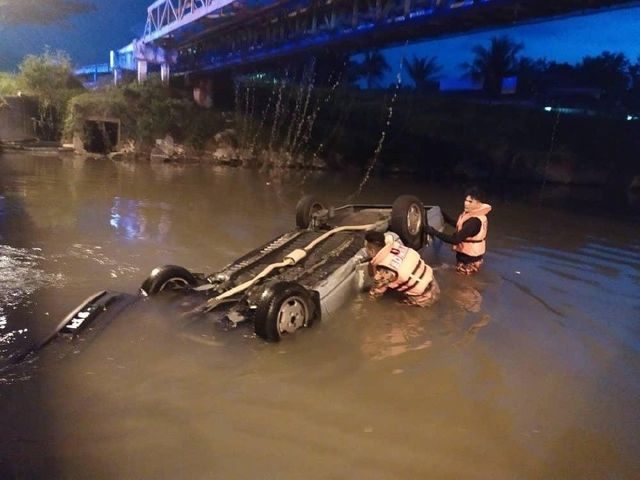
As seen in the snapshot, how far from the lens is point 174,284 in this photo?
5.20 metres

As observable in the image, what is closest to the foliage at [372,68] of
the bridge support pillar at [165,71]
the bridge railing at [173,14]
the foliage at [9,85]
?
the bridge railing at [173,14]

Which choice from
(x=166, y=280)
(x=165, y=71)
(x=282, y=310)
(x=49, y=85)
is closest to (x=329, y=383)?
(x=282, y=310)

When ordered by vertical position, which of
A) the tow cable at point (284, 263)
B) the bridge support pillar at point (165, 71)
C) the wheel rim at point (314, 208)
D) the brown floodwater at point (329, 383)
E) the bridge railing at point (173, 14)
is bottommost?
the brown floodwater at point (329, 383)

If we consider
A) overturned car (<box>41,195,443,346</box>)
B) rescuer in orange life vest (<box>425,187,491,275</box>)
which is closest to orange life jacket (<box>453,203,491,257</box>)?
rescuer in orange life vest (<box>425,187,491,275</box>)

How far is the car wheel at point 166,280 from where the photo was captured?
5066 millimetres

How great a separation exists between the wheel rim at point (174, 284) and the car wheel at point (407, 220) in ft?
8.23

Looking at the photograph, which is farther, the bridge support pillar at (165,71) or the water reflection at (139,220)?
the bridge support pillar at (165,71)

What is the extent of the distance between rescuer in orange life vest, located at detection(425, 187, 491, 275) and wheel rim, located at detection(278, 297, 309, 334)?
2.58m

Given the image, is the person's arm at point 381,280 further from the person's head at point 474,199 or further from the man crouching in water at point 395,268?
the person's head at point 474,199

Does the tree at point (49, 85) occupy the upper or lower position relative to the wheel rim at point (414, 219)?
upper

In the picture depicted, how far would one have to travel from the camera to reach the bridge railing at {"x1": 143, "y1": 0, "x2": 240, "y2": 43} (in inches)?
1075

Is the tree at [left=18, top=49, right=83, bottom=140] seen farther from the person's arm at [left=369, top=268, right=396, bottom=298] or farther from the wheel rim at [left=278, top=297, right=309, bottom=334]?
the wheel rim at [left=278, top=297, right=309, bottom=334]

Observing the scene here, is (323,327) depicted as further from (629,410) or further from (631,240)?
(631,240)

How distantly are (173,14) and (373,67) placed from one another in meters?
27.8
